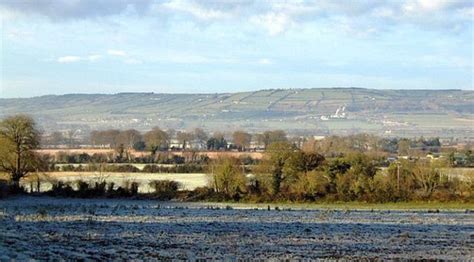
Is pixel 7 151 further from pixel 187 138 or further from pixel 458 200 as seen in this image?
pixel 187 138

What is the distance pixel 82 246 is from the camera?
68.6 feet

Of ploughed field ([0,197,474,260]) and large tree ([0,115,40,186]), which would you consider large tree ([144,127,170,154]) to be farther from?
ploughed field ([0,197,474,260])

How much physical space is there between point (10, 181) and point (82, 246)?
46.4 meters

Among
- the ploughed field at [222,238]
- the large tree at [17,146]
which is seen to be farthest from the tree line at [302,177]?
the ploughed field at [222,238]

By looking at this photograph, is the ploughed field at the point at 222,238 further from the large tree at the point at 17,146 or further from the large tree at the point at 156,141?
the large tree at the point at 156,141

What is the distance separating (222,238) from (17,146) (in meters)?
45.3

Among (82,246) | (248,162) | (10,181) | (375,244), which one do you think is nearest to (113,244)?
(82,246)

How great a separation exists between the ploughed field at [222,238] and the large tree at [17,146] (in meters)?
32.9

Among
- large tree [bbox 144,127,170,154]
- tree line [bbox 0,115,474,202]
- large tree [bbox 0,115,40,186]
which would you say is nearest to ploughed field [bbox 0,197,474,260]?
tree line [bbox 0,115,474,202]

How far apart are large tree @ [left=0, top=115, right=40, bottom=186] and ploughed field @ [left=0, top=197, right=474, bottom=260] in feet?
108

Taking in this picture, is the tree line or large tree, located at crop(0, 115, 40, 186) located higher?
large tree, located at crop(0, 115, 40, 186)

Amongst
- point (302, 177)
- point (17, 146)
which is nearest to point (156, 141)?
point (17, 146)

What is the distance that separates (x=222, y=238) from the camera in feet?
83.3

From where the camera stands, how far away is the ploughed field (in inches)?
797
